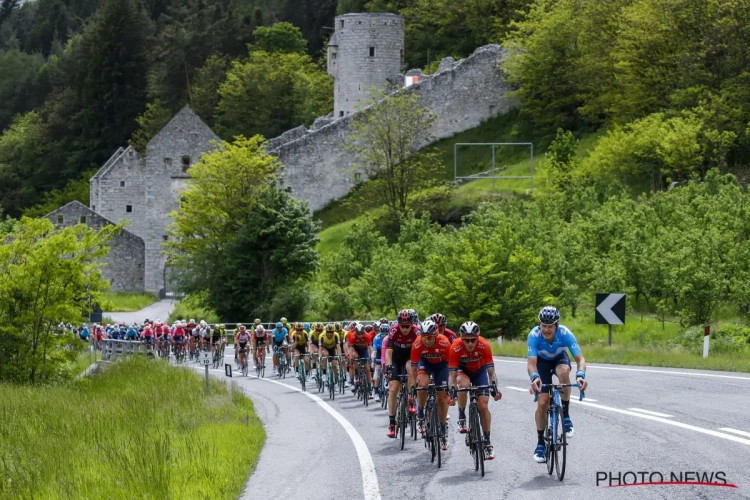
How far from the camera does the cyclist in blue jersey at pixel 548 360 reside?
1305 centimetres

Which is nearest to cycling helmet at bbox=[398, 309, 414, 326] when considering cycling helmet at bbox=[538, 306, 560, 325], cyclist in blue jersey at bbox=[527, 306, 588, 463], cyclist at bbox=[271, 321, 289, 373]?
cyclist in blue jersey at bbox=[527, 306, 588, 463]

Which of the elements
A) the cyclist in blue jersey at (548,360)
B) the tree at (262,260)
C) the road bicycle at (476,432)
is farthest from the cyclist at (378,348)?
the tree at (262,260)

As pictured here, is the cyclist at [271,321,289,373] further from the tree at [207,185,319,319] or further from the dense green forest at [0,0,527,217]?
the dense green forest at [0,0,527,217]

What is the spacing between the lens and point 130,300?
255 feet

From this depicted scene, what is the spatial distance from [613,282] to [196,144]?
48.0 metres

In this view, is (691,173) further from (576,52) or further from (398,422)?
(398,422)

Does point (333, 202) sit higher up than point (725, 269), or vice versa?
point (333, 202)

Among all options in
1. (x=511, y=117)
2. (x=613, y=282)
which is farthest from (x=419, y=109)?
(x=613, y=282)

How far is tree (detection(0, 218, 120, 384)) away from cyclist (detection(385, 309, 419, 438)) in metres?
17.1

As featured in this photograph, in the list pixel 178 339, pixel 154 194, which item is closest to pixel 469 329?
pixel 178 339

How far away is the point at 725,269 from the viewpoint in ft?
118

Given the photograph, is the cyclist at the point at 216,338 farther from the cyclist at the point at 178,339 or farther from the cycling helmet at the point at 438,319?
the cycling helmet at the point at 438,319

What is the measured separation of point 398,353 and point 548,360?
14.7 feet

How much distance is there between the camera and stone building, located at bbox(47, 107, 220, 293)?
83.0m
